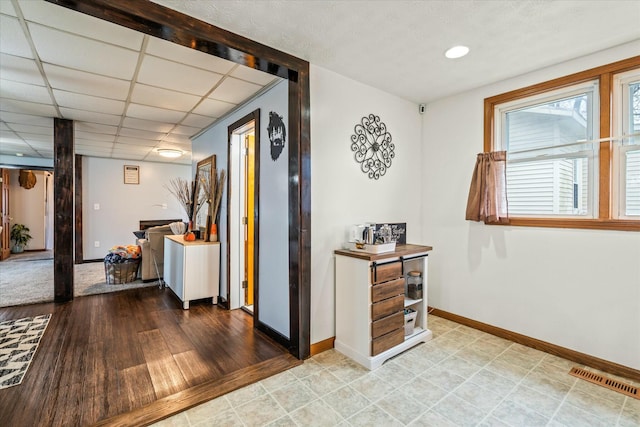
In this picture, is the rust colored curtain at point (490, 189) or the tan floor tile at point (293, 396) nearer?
the tan floor tile at point (293, 396)

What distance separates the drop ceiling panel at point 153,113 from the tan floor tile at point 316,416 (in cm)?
343

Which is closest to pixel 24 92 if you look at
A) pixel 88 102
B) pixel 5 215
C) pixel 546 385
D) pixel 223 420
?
pixel 88 102

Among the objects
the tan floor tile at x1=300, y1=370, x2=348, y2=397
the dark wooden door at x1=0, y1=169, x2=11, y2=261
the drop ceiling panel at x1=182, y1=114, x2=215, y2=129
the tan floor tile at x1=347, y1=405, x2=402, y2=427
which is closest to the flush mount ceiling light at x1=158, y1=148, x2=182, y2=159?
the drop ceiling panel at x1=182, y1=114, x2=215, y2=129

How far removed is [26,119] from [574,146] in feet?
20.6

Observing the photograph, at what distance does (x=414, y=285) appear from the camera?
2.84 metres

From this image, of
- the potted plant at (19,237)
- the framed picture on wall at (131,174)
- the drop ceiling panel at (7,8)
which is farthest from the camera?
the potted plant at (19,237)

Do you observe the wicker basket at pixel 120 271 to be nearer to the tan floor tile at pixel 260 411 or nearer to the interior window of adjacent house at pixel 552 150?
the tan floor tile at pixel 260 411

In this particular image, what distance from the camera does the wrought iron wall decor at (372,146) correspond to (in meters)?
2.82

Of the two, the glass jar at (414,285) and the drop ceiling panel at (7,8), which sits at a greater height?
the drop ceiling panel at (7,8)

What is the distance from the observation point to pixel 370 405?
73.6 inches

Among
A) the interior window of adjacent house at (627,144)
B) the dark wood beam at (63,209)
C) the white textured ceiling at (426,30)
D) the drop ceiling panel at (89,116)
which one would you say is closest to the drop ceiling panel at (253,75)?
the white textured ceiling at (426,30)

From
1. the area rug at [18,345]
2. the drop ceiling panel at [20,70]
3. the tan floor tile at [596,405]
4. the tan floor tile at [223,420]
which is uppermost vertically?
the drop ceiling panel at [20,70]

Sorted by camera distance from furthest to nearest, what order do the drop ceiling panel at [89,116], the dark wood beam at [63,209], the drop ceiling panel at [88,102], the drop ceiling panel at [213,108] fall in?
the dark wood beam at [63,209] → the drop ceiling panel at [89,116] → the drop ceiling panel at [213,108] → the drop ceiling panel at [88,102]

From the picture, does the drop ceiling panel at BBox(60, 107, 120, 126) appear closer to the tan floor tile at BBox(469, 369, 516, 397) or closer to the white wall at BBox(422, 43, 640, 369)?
the white wall at BBox(422, 43, 640, 369)
